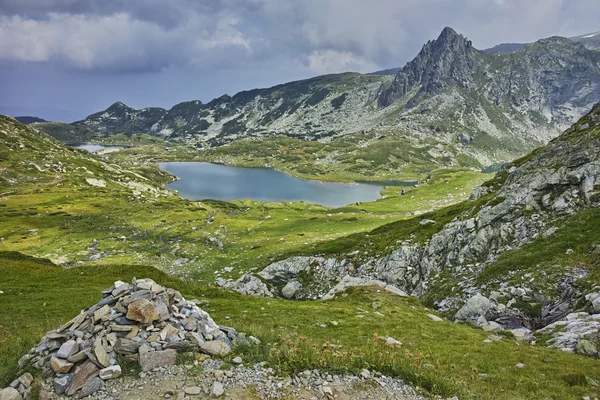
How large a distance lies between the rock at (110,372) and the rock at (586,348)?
22.2 metres

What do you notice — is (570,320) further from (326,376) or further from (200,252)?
(200,252)

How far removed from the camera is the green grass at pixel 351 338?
13.2 meters

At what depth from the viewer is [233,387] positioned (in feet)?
37.6

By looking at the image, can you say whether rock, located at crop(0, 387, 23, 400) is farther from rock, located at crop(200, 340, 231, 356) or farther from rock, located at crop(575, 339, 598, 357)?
A: rock, located at crop(575, 339, 598, 357)

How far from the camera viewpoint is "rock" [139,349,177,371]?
11.9 metres

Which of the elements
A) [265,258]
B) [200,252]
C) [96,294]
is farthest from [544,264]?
[200,252]

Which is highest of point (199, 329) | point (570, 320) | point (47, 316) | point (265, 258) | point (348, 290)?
point (199, 329)

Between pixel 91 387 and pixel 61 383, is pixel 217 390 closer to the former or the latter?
pixel 91 387

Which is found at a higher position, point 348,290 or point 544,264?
point 544,264

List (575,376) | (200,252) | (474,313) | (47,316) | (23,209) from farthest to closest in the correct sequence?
(23,209)
(200,252)
(474,313)
(47,316)
(575,376)

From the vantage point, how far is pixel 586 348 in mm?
17188

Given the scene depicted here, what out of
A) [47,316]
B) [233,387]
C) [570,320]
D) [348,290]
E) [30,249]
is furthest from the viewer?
[30,249]

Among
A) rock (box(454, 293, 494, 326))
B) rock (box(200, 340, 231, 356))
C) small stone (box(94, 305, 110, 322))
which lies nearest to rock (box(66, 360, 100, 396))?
small stone (box(94, 305, 110, 322))

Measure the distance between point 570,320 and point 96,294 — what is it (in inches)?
1422
